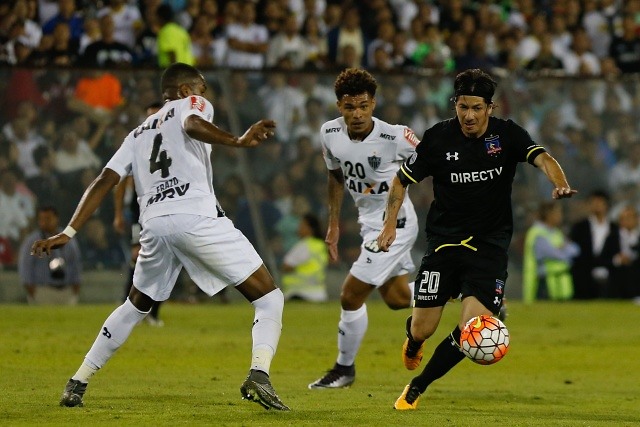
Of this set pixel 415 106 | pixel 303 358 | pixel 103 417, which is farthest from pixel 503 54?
pixel 103 417

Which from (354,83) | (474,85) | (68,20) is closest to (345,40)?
(68,20)

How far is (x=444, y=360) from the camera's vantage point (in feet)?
30.6

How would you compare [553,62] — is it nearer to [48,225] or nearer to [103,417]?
[48,225]

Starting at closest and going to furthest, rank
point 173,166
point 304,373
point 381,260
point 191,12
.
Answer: point 173,166 → point 381,260 → point 304,373 → point 191,12

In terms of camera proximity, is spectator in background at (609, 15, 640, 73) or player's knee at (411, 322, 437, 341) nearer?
player's knee at (411, 322, 437, 341)

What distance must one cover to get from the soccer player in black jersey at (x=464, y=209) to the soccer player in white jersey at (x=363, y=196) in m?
1.65

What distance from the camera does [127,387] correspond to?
416 inches

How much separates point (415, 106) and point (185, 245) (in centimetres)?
1360

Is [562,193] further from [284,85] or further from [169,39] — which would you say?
[284,85]

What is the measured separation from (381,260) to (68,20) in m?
10.6

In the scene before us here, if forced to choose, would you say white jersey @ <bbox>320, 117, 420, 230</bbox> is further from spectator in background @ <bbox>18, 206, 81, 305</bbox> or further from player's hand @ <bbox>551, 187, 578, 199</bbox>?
spectator in background @ <bbox>18, 206, 81, 305</bbox>

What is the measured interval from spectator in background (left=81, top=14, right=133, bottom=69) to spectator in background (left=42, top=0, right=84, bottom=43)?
0.34 m

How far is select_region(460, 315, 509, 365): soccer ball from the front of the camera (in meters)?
8.78

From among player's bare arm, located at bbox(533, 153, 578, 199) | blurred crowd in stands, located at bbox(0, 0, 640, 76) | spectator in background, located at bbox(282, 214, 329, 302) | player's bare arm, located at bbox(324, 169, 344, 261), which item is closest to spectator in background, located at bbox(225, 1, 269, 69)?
blurred crowd in stands, located at bbox(0, 0, 640, 76)
